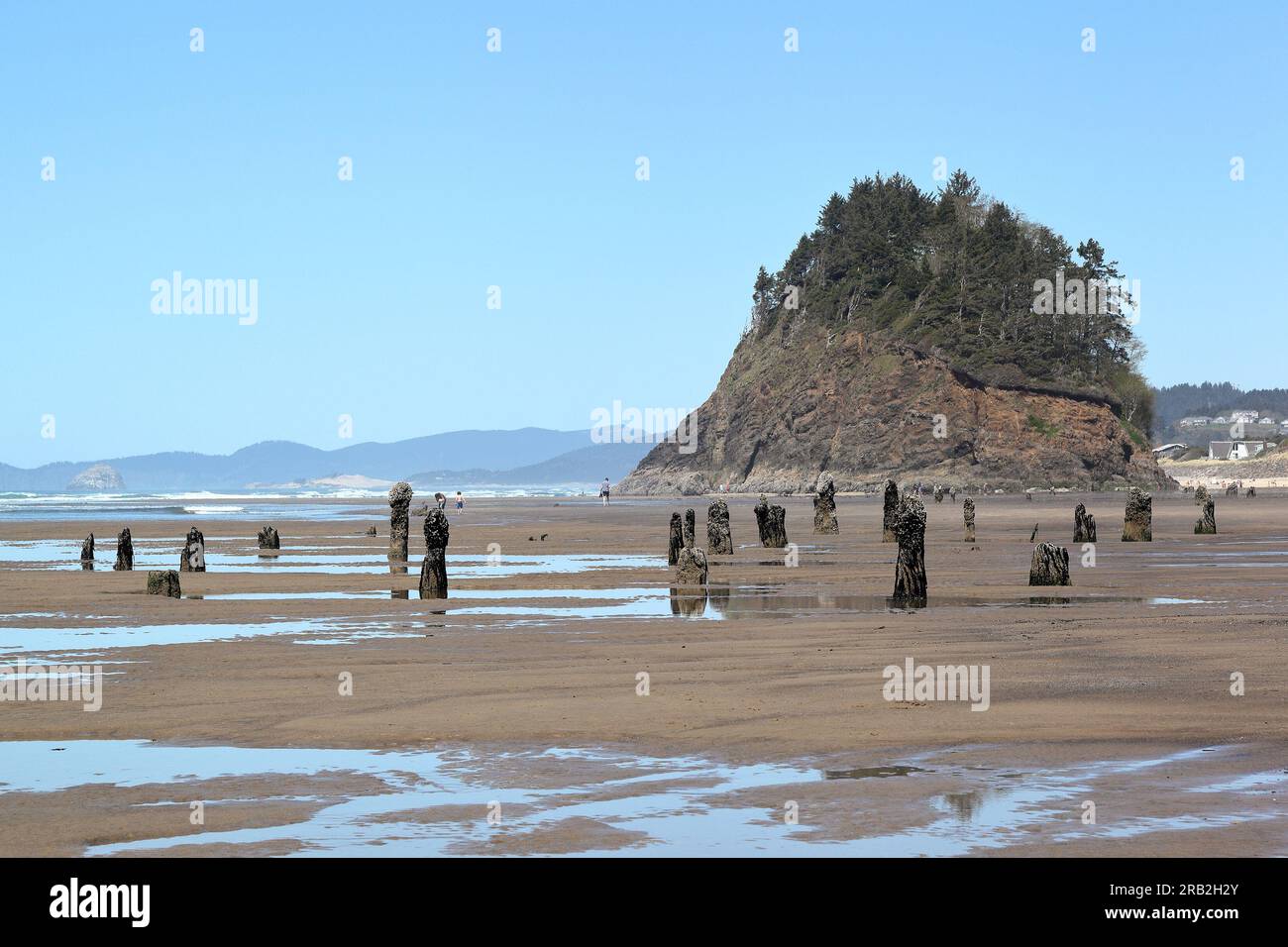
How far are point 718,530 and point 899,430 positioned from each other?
303ft

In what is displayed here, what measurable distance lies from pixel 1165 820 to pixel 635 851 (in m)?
2.88

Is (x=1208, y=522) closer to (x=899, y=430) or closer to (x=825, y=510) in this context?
(x=825, y=510)

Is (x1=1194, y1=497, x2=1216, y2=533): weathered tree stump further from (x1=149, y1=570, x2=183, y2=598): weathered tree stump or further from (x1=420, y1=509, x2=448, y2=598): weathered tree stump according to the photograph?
(x1=149, y1=570, x2=183, y2=598): weathered tree stump

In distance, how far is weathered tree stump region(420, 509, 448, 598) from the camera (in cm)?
2405

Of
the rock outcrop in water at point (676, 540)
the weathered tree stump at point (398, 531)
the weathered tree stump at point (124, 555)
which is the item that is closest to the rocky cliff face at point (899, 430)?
the weathered tree stump at point (398, 531)

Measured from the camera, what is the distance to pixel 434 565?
79.2 feet

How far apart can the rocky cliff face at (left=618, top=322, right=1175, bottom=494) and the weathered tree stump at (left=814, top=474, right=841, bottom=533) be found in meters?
65.0

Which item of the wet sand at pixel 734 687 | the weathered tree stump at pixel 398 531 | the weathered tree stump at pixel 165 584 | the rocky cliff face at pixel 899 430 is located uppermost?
the rocky cliff face at pixel 899 430

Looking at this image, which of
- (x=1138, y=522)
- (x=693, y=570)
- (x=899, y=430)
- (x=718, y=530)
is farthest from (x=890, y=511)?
(x=899, y=430)

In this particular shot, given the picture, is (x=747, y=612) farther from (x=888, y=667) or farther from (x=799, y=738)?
(x=799, y=738)

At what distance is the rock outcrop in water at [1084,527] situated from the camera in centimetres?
3781

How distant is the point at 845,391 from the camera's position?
437 feet

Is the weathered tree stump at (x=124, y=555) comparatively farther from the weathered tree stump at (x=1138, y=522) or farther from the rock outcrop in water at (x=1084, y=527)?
the weathered tree stump at (x=1138, y=522)

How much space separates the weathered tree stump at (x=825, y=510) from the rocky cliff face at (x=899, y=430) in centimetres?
6496
